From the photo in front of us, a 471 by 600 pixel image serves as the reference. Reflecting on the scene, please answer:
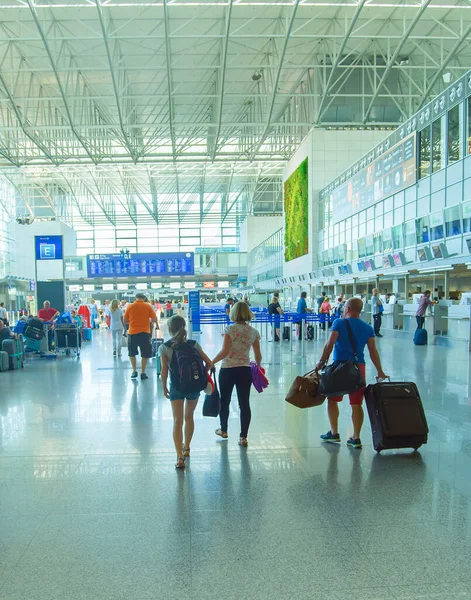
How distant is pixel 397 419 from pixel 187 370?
1.98 metres

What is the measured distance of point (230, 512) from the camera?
3.67 meters

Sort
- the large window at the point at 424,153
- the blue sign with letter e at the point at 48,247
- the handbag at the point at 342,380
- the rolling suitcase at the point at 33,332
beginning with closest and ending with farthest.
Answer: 1. the handbag at the point at 342,380
2. the rolling suitcase at the point at 33,332
3. the blue sign with letter e at the point at 48,247
4. the large window at the point at 424,153

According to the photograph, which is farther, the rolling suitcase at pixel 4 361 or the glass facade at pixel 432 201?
the glass facade at pixel 432 201

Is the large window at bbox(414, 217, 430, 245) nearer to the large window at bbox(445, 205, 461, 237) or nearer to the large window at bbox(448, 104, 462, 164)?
the large window at bbox(445, 205, 461, 237)

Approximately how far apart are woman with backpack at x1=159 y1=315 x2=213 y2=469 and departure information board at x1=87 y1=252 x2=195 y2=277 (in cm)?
3645

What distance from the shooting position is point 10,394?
8.59 m

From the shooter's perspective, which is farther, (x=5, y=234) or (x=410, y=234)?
(x=5, y=234)

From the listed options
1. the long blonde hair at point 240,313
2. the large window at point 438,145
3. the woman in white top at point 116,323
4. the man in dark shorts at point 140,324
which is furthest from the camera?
the large window at point 438,145

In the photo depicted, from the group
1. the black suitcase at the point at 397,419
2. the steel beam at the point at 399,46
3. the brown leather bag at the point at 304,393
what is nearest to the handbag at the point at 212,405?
the brown leather bag at the point at 304,393

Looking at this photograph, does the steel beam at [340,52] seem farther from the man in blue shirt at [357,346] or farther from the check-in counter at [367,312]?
the man in blue shirt at [357,346]

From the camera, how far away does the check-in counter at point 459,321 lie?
15926 mm

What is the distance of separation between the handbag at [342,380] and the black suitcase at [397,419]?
0.21m

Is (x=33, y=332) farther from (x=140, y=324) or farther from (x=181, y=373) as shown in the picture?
(x=181, y=373)

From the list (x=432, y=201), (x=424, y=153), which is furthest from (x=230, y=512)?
(x=424, y=153)
